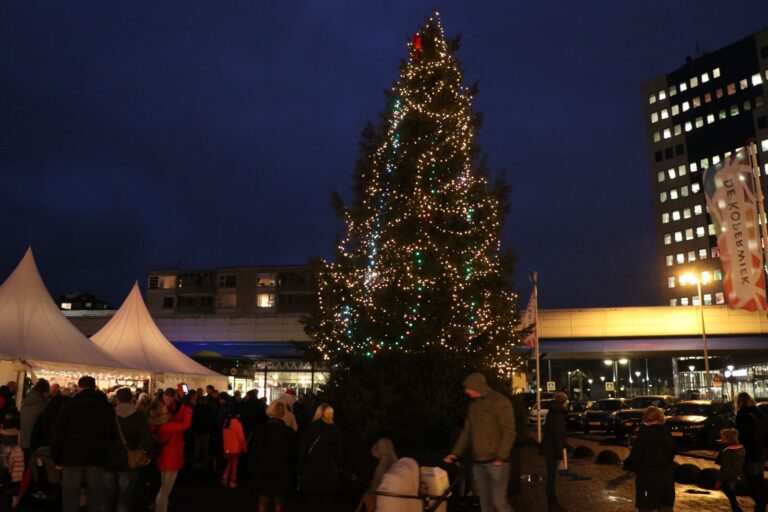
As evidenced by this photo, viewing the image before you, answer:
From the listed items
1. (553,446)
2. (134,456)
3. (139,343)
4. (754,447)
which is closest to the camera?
(134,456)

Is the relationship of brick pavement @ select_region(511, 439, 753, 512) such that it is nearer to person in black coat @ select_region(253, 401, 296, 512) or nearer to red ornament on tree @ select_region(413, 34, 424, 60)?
person in black coat @ select_region(253, 401, 296, 512)

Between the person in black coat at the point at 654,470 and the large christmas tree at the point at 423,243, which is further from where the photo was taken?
the large christmas tree at the point at 423,243

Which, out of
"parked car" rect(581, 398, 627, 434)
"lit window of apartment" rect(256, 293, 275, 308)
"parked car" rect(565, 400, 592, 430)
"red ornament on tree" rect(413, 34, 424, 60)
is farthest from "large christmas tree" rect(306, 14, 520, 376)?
"lit window of apartment" rect(256, 293, 275, 308)

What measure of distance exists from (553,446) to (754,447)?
9.45 feet

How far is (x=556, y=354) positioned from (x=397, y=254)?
37.9 metres

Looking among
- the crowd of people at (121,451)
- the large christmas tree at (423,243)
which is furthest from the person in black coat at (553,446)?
the crowd of people at (121,451)

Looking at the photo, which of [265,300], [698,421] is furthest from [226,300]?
[698,421]

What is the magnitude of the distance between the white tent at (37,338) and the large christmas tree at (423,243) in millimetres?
6773

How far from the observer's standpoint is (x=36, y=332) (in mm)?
18453

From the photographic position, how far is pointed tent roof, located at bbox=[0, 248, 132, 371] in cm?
1744

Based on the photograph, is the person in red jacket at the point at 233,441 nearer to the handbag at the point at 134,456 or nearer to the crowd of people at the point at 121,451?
the crowd of people at the point at 121,451

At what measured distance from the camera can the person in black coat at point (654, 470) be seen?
749 centimetres

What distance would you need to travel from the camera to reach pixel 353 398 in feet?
44.3

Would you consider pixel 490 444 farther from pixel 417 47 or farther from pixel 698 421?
pixel 698 421
